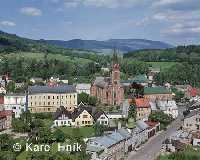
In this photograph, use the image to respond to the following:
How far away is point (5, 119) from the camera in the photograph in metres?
63.9

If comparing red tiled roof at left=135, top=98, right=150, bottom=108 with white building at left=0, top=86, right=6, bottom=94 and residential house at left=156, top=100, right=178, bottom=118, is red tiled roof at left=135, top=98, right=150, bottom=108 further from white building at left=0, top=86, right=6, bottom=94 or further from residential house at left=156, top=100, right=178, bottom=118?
white building at left=0, top=86, right=6, bottom=94

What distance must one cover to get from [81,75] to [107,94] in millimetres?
46820

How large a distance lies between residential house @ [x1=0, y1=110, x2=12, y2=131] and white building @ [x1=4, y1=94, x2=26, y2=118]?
7486 millimetres

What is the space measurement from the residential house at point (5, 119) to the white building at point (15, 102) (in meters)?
7.49

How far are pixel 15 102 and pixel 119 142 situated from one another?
26298mm

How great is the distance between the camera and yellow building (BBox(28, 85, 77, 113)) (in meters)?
75.5

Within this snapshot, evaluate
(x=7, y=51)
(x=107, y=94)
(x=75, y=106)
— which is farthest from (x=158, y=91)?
(x=7, y=51)

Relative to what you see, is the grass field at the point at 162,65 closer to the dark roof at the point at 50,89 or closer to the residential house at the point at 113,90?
the residential house at the point at 113,90

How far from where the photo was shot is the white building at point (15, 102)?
Answer: 7362 centimetres

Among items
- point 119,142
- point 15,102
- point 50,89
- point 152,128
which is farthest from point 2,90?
point 119,142

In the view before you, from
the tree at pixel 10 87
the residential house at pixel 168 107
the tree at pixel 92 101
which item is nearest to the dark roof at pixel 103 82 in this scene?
the tree at pixel 92 101

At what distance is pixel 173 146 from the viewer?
179 feet

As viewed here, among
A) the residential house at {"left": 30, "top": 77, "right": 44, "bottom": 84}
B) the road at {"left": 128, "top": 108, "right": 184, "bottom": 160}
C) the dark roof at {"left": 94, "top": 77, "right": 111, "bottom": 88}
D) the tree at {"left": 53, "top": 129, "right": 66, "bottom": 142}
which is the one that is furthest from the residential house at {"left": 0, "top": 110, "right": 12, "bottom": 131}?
the residential house at {"left": 30, "top": 77, "right": 44, "bottom": 84}

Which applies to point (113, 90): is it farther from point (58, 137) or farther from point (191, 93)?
point (191, 93)
